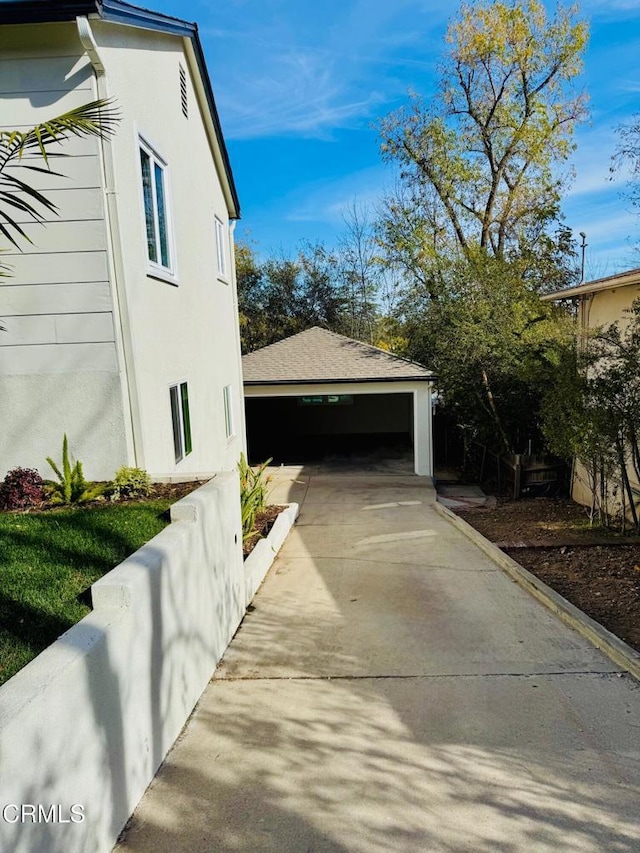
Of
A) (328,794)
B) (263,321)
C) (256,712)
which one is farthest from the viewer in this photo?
(263,321)

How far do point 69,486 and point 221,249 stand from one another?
834 centimetres

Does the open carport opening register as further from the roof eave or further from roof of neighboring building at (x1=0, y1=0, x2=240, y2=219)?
roof of neighboring building at (x1=0, y1=0, x2=240, y2=219)

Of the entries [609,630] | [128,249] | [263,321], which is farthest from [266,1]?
[263,321]

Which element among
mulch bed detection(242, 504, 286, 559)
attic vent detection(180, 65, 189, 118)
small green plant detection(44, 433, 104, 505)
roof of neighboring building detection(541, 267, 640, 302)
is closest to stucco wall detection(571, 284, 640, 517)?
roof of neighboring building detection(541, 267, 640, 302)

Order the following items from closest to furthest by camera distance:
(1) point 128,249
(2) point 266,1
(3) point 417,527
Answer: (1) point 128,249
(3) point 417,527
(2) point 266,1

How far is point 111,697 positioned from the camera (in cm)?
263

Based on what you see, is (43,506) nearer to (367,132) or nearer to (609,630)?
(609,630)

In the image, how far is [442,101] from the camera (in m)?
22.0

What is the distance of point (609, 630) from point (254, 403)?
17608 millimetres

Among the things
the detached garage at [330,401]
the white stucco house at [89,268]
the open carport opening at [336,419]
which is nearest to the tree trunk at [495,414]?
the detached garage at [330,401]

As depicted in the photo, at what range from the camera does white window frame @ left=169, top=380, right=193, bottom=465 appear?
8.21m

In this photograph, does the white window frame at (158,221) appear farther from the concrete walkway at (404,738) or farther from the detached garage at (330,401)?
the detached garage at (330,401)

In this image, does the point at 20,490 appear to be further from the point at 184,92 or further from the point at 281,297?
the point at 281,297

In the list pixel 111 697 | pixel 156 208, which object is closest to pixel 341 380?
pixel 156 208
